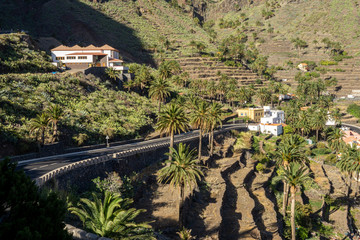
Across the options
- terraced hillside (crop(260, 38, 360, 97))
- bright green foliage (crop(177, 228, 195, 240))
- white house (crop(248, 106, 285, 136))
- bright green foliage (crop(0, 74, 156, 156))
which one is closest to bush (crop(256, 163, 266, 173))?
bright green foliage (crop(0, 74, 156, 156))

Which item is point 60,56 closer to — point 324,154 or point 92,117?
point 92,117

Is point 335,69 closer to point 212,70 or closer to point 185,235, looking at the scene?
point 212,70

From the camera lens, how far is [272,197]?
56.0 meters

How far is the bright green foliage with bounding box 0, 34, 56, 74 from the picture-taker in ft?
216

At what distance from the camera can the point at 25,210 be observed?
572 inches

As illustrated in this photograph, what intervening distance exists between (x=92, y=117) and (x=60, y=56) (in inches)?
1432

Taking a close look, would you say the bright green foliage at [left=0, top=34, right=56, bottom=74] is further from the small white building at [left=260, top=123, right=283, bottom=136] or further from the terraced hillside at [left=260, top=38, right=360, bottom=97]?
the terraced hillside at [left=260, top=38, right=360, bottom=97]

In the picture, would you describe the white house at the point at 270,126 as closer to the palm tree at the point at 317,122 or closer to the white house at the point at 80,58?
the palm tree at the point at 317,122

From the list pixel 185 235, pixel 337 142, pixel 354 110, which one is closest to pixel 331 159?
pixel 337 142

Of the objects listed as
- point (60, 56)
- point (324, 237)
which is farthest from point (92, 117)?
point (324, 237)

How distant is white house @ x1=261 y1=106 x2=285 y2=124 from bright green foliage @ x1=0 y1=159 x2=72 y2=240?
9060 centimetres

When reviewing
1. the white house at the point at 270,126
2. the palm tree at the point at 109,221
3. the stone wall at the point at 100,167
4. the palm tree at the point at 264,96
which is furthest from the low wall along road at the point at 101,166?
the palm tree at the point at 264,96

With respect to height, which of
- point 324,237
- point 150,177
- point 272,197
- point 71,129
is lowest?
point 324,237

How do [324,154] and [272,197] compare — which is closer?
[272,197]
